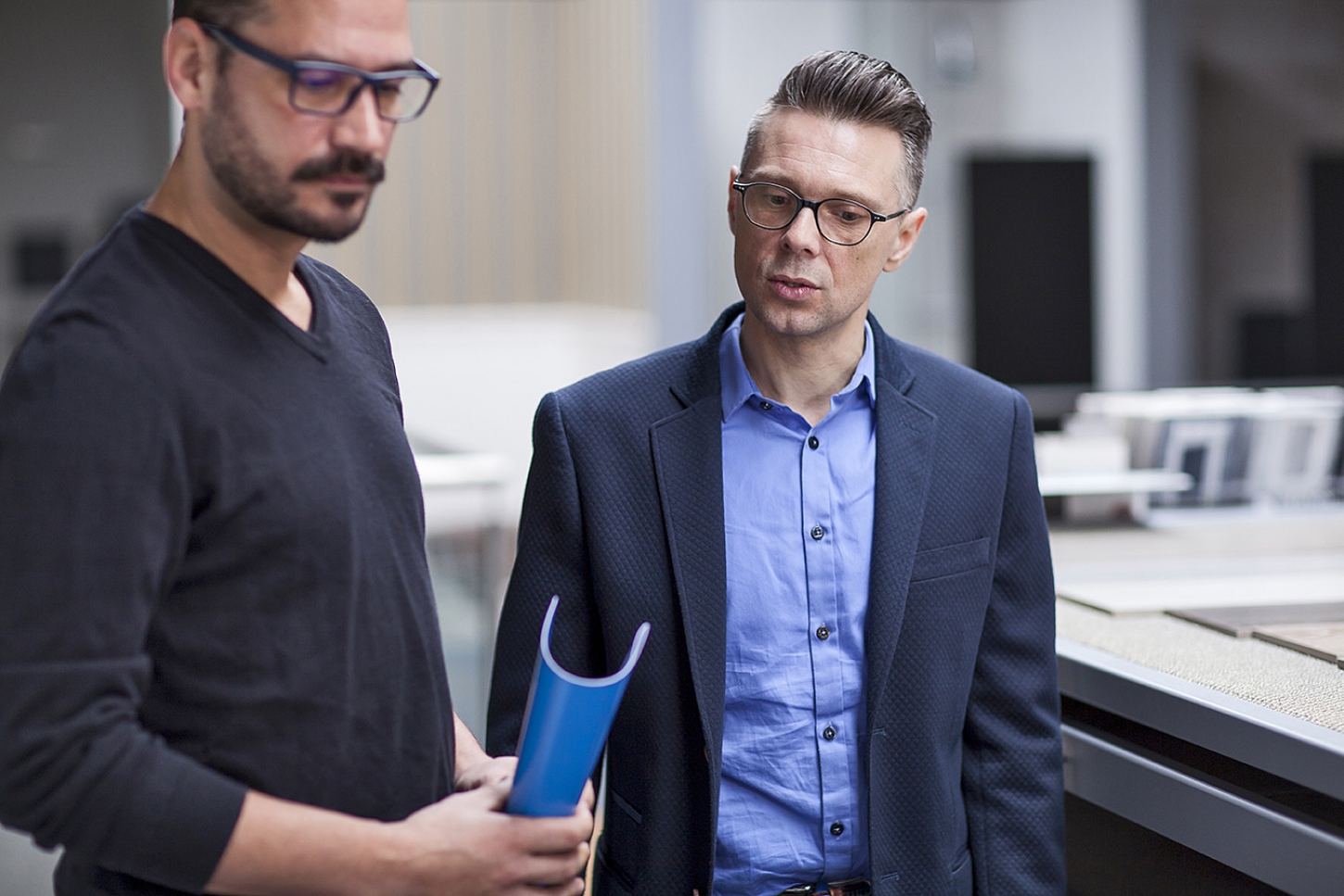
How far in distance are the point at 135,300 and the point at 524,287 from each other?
7283 mm

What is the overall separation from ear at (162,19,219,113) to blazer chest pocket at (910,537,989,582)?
929 mm

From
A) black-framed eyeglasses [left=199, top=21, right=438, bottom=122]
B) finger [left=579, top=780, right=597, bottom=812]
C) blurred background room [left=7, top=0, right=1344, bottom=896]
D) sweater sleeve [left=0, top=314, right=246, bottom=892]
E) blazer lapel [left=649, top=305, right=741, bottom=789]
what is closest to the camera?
sweater sleeve [left=0, top=314, right=246, bottom=892]

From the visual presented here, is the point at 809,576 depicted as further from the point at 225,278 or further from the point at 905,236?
the point at 225,278

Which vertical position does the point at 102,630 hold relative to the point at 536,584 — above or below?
above

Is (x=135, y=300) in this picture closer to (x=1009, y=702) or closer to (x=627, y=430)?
(x=627, y=430)

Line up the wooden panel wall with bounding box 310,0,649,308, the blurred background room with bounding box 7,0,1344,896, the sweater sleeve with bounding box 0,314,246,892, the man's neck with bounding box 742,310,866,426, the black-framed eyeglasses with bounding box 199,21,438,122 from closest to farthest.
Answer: the sweater sleeve with bounding box 0,314,246,892
the black-framed eyeglasses with bounding box 199,21,438,122
the man's neck with bounding box 742,310,866,426
the blurred background room with bounding box 7,0,1344,896
the wooden panel wall with bounding box 310,0,649,308

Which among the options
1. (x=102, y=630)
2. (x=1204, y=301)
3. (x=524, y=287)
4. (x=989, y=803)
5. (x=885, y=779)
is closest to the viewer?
(x=102, y=630)

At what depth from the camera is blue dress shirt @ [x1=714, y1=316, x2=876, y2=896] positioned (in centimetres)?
147

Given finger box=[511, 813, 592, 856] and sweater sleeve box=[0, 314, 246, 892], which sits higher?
sweater sleeve box=[0, 314, 246, 892]

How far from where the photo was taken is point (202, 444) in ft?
3.10


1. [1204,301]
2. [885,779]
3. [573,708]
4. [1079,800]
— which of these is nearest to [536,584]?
[885,779]

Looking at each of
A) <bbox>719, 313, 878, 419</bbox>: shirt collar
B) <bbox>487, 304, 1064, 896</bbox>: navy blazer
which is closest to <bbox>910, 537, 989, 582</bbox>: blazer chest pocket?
<bbox>487, 304, 1064, 896</bbox>: navy blazer

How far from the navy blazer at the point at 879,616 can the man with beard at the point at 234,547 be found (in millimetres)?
401

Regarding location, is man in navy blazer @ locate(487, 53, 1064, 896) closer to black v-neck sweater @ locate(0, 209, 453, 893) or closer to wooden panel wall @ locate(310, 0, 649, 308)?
black v-neck sweater @ locate(0, 209, 453, 893)
